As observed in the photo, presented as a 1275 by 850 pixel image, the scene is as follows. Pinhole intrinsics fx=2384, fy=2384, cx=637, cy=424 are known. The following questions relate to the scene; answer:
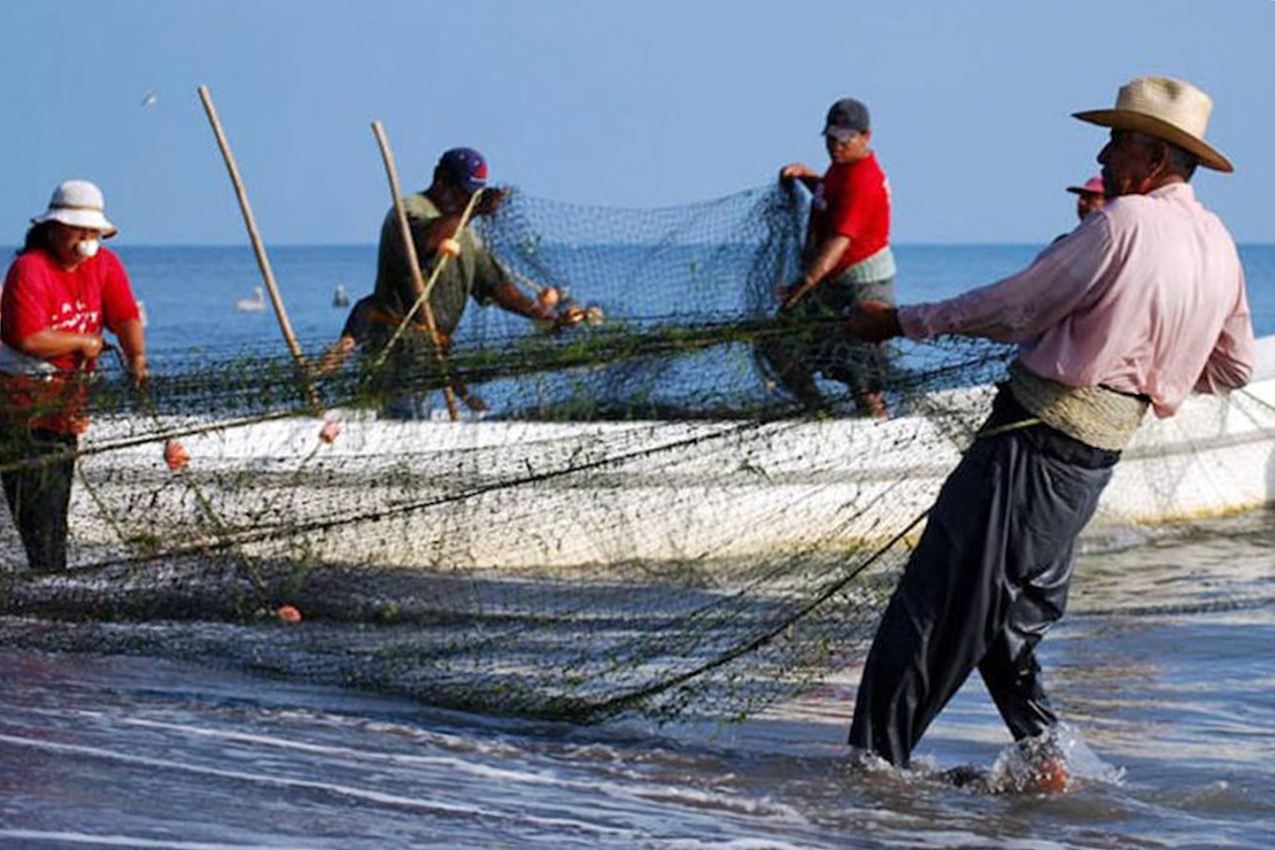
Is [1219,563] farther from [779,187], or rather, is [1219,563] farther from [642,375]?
[642,375]

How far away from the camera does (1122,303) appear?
5.50 m

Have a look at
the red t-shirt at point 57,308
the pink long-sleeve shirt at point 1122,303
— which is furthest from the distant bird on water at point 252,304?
the pink long-sleeve shirt at point 1122,303

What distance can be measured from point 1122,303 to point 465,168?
5.81 metres

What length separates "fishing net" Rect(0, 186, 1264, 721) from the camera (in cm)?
658

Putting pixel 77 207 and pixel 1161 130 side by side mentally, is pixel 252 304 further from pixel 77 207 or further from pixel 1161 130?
pixel 1161 130

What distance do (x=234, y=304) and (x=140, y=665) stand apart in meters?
55.9

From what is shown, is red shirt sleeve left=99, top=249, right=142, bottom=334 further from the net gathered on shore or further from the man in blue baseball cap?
the man in blue baseball cap

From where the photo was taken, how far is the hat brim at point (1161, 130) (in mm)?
5617

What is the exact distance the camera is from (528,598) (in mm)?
7723

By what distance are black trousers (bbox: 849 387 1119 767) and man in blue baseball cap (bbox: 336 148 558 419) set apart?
4.75 metres

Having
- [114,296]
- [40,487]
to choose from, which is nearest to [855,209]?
[114,296]

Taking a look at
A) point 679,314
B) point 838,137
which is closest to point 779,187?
point 838,137

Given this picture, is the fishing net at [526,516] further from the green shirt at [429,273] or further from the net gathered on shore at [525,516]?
the green shirt at [429,273]

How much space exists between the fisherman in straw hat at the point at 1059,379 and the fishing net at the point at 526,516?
56cm
